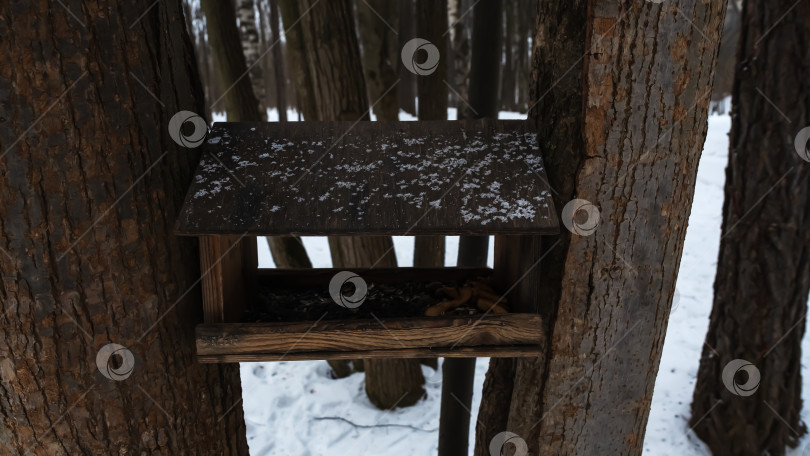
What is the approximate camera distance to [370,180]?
63.1 inches

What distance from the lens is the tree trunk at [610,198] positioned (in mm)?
1583

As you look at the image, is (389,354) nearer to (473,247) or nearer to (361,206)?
(361,206)

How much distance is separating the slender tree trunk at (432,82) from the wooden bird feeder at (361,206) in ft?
9.05

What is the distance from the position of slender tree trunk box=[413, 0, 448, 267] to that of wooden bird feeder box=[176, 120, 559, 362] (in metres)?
2.76

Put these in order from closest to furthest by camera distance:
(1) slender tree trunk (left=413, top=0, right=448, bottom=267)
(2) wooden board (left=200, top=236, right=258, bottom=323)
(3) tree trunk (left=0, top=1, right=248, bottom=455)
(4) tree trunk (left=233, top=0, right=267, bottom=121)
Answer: (3) tree trunk (left=0, top=1, right=248, bottom=455)
(2) wooden board (left=200, top=236, right=258, bottom=323)
(1) slender tree trunk (left=413, top=0, right=448, bottom=267)
(4) tree trunk (left=233, top=0, right=267, bottom=121)

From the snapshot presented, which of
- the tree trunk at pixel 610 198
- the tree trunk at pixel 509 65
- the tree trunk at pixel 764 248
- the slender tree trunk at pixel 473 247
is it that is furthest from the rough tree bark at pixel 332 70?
the tree trunk at pixel 509 65

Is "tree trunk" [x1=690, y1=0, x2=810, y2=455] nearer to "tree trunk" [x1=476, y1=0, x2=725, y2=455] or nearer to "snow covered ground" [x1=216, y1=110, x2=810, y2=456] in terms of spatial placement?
"snow covered ground" [x1=216, y1=110, x2=810, y2=456]

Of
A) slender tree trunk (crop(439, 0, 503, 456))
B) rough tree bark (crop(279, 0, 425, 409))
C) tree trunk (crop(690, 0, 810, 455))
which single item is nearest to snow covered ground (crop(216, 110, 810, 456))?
tree trunk (crop(690, 0, 810, 455))

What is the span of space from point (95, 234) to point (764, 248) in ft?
12.4

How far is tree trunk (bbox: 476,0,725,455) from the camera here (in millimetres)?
1583

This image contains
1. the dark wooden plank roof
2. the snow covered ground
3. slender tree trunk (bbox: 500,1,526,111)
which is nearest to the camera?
the dark wooden plank roof

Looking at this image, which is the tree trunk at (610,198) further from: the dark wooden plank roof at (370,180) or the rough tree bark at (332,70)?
the rough tree bark at (332,70)

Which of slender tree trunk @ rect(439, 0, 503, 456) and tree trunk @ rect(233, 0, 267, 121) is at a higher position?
tree trunk @ rect(233, 0, 267, 121)

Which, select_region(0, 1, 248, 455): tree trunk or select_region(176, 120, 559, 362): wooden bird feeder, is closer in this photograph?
select_region(0, 1, 248, 455): tree trunk
